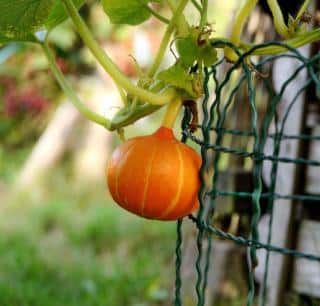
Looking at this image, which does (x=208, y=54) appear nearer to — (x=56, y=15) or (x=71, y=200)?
(x=56, y=15)

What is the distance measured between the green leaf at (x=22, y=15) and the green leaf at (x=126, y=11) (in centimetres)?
5

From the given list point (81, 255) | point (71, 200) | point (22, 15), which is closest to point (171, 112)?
point (22, 15)

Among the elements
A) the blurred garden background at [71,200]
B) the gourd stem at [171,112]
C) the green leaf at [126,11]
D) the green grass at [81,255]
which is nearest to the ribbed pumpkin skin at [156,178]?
the gourd stem at [171,112]

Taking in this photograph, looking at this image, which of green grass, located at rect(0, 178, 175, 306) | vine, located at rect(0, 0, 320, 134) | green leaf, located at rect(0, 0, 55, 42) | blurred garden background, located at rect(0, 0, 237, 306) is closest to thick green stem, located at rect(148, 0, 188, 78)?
Answer: vine, located at rect(0, 0, 320, 134)

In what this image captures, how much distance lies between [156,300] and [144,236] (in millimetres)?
604

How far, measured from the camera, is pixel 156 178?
0.51 meters

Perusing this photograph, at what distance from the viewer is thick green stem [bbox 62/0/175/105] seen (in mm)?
523

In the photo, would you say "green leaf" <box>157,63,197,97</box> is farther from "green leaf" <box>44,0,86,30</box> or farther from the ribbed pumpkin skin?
"green leaf" <box>44,0,86,30</box>

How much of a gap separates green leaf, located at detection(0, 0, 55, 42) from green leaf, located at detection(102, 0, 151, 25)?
0.05m

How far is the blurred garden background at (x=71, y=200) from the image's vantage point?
6.41 ft

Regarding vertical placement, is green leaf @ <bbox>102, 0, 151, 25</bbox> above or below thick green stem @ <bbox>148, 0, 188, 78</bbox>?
above

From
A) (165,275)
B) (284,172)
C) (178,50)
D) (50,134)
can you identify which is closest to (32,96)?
(50,134)

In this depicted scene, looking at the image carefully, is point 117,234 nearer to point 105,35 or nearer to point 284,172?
point 284,172

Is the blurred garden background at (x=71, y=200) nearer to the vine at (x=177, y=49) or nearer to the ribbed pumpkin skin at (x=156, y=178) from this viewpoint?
the vine at (x=177, y=49)
